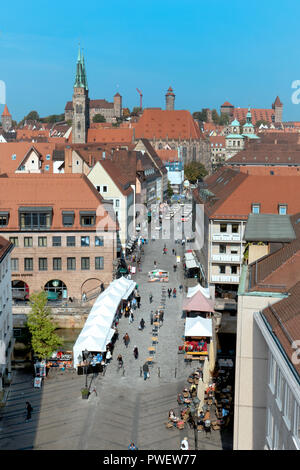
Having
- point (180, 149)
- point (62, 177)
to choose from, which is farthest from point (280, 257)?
point (180, 149)

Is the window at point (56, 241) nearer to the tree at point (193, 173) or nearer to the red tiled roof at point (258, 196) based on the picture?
the red tiled roof at point (258, 196)

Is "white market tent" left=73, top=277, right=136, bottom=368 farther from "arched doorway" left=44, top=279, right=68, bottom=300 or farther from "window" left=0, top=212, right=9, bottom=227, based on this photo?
"window" left=0, top=212, right=9, bottom=227

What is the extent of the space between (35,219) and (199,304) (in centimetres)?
1509

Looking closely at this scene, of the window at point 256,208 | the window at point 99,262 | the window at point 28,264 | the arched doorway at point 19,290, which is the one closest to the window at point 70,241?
the window at point 99,262

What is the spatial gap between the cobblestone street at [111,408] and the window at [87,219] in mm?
11336

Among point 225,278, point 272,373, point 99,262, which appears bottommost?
point 272,373

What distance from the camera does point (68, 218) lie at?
51188 millimetres

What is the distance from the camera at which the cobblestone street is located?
28906 millimetres

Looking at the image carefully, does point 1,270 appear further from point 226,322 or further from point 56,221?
point 226,322

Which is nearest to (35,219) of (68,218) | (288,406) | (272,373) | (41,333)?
(68,218)

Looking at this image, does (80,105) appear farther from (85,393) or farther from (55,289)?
(85,393)

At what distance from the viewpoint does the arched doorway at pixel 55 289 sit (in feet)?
168

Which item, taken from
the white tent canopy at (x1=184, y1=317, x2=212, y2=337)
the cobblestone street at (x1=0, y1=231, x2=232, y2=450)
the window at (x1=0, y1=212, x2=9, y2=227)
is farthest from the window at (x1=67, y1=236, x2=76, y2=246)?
the white tent canopy at (x1=184, y1=317, x2=212, y2=337)

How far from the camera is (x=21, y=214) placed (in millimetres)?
50812
